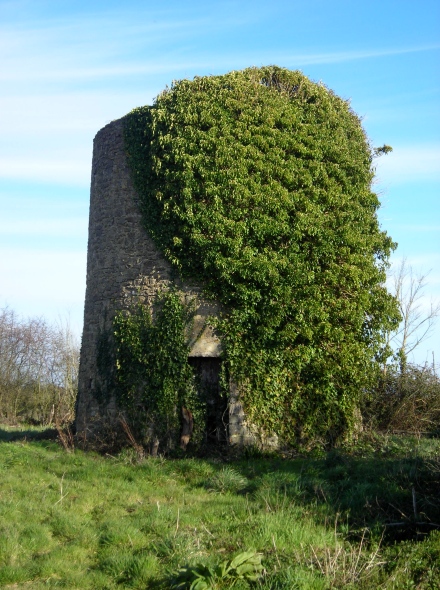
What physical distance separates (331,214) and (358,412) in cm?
407

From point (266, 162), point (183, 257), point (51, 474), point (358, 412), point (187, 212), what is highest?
point (266, 162)

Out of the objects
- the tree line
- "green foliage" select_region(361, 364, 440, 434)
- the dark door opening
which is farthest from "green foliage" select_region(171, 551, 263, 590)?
the tree line

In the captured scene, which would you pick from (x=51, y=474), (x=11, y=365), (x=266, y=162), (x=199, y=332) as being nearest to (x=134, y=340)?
(x=199, y=332)

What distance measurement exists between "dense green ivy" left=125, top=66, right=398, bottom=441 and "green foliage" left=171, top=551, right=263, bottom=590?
5.93m

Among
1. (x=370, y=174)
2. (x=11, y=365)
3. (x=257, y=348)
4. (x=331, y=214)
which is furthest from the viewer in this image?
(x=11, y=365)

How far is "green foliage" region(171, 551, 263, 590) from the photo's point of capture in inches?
231

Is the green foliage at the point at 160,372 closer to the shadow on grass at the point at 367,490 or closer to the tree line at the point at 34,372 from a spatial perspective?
the shadow on grass at the point at 367,490

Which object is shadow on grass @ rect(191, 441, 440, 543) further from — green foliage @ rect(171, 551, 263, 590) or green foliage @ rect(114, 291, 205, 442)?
green foliage @ rect(114, 291, 205, 442)

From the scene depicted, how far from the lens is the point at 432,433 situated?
13688mm

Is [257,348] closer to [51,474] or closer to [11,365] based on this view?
[51,474]

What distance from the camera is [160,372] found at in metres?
12.7

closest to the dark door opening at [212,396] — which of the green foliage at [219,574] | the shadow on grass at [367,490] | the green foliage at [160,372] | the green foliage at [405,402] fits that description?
the green foliage at [160,372]

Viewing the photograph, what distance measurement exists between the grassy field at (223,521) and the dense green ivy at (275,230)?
70.4 inches

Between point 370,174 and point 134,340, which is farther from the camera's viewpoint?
point 370,174
